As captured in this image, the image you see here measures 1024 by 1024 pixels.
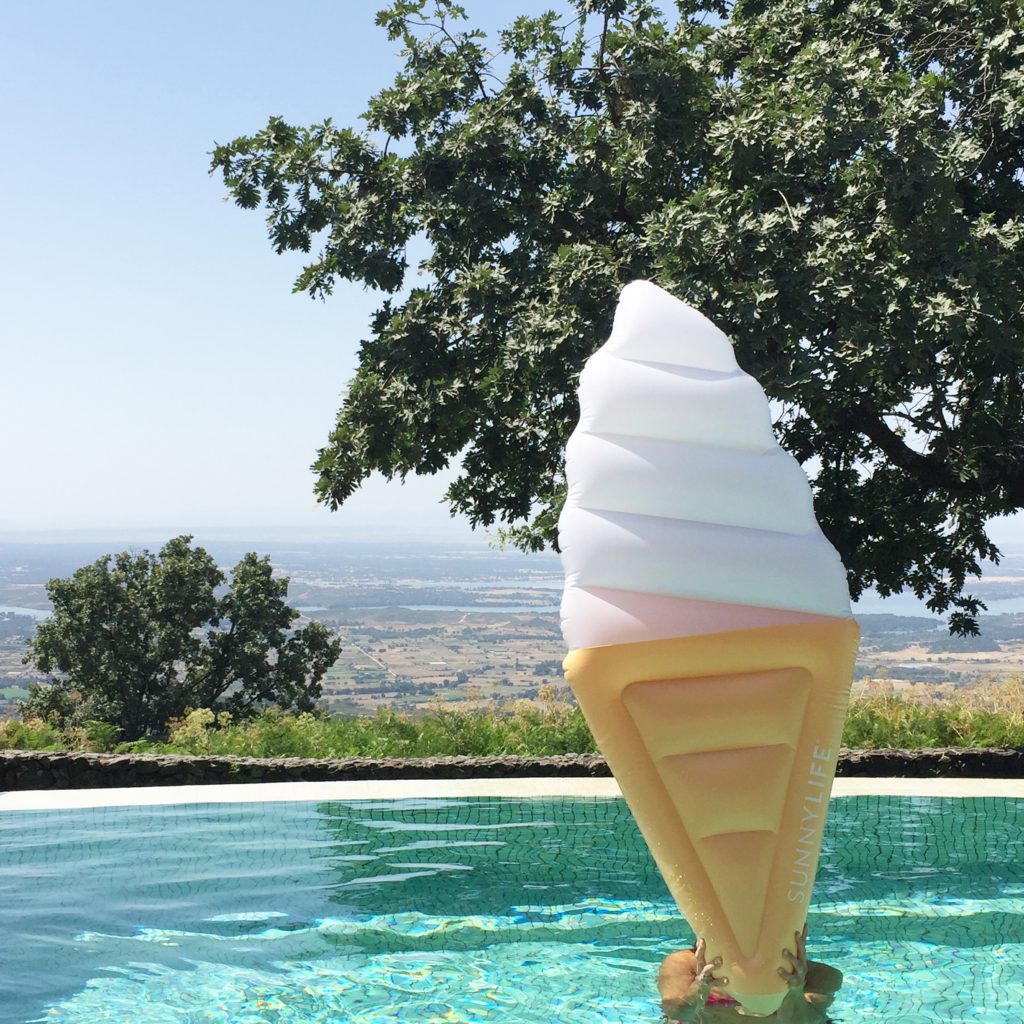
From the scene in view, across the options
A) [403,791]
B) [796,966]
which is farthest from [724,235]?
[796,966]

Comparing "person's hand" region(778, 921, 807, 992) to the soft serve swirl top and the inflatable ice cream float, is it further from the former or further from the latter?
the soft serve swirl top

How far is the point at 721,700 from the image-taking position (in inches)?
151

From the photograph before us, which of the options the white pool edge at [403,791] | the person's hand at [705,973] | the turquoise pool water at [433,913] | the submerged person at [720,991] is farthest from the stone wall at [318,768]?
the person's hand at [705,973]

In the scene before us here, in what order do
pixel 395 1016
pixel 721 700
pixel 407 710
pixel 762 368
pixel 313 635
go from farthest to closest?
Answer: pixel 313 635, pixel 407 710, pixel 762 368, pixel 395 1016, pixel 721 700

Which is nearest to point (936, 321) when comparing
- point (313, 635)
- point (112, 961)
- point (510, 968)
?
point (510, 968)

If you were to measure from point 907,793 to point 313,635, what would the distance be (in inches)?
1034

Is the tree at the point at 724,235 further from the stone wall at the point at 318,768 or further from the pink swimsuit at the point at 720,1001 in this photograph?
the pink swimsuit at the point at 720,1001

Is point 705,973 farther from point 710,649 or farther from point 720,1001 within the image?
point 710,649

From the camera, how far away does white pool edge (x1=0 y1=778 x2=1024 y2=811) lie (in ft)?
34.6

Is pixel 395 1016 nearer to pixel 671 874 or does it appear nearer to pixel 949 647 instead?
pixel 671 874

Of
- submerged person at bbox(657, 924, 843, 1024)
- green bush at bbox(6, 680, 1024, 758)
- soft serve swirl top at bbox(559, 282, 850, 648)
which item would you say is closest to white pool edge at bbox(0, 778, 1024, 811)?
green bush at bbox(6, 680, 1024, 758)

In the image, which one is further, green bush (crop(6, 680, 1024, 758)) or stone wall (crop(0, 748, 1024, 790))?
green bush (crop(6, 680, 1024, 758))

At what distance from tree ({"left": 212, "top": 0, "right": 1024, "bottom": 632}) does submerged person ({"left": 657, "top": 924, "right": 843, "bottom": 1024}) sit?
20.2 feet

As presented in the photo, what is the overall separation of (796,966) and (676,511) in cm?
156
